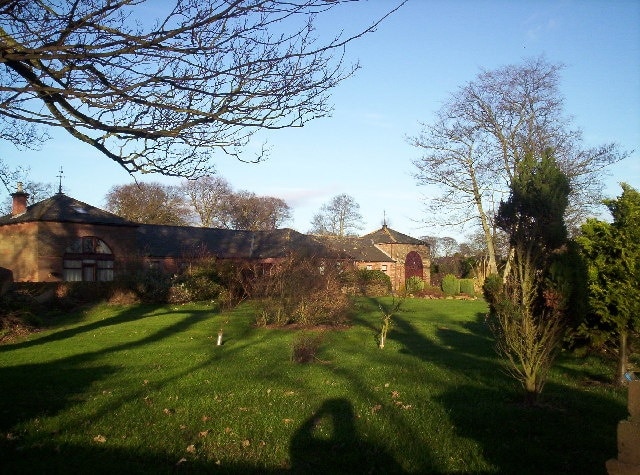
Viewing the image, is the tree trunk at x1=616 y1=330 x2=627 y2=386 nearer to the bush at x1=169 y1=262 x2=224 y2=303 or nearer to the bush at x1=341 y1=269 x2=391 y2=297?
the bush at x1=169 y1=262 x2=224 y2=303

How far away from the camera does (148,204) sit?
58.0 metres

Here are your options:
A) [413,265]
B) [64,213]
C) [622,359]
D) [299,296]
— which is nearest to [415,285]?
[413,265]

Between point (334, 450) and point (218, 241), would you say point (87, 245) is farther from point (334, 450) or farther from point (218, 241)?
point (334, 450)

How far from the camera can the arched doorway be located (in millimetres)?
56125

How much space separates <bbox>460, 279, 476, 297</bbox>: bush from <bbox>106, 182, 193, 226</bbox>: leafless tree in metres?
31.9

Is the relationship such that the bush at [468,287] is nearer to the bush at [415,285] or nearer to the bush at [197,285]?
the bush at [415,285]

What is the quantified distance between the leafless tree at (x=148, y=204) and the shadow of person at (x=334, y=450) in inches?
2044

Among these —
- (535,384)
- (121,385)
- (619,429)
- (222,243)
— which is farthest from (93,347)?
(222,243)

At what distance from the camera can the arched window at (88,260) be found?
35219 millimetres

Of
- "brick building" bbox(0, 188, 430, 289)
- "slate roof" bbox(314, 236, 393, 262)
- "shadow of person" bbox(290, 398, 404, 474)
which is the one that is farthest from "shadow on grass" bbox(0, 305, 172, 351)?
"slate roof" bbox(314, 236, 393, 262)

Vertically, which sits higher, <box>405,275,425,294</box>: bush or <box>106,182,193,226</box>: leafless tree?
<box>106,182,193,226</box>: leafless tree

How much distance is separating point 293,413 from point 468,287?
126 ft

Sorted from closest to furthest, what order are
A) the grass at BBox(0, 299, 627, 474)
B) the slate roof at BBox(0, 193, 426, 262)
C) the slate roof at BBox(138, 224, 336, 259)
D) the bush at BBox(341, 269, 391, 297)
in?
the grass at BBox(0, 299, 627, 474) → the slate roof at BBox(0, 193, 426, 262) → the bush at BBox(341, 269, 391, 297) → the slate roof at BBox(138, 224, 336, 259)

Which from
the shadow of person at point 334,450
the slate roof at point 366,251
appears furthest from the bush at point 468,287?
the shadow of person at point 334,450
